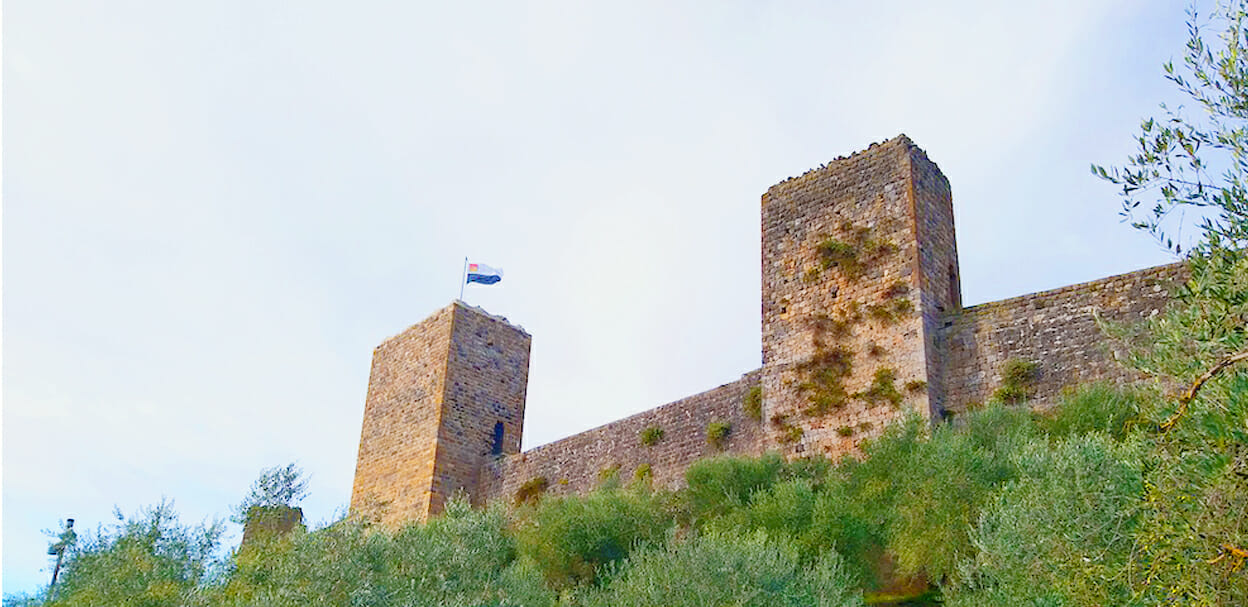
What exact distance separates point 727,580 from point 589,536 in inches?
204

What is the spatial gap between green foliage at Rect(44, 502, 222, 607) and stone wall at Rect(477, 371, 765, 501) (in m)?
7.52

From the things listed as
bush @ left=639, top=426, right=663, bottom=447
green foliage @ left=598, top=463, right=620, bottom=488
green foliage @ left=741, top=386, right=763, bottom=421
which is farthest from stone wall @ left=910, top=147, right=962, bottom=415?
green foliage @ left=598, top=463, right=620, bottom=488

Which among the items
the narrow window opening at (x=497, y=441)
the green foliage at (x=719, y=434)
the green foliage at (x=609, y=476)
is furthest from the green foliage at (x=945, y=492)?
the narrow window opening at (x=497, y=441)

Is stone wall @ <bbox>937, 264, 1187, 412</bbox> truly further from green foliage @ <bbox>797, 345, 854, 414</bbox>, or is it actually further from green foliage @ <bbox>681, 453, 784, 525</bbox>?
green foliage @ <bbox>681, 453, 784, 525</bbox>

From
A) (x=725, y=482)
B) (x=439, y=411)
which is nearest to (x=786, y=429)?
(x=725, y=482)

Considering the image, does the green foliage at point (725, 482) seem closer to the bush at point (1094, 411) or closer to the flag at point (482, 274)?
the bush at point (1094, 411)

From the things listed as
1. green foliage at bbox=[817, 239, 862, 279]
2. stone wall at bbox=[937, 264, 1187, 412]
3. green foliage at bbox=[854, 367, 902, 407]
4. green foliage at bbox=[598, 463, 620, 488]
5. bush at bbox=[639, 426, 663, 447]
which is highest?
green foliage at bbox=[817, 239, 862, 279]

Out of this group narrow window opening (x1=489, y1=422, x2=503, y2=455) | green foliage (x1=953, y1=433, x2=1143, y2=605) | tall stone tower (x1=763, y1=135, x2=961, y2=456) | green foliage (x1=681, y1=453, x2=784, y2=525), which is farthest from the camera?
narrow window opening (x1=489, y1=422, x2=503, y2=455)

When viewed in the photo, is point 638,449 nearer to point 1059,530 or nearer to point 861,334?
point 861,334

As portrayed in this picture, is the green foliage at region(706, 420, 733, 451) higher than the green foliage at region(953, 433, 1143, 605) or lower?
higher

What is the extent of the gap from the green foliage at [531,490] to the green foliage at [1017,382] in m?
10.3

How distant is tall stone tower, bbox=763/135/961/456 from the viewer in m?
15.8

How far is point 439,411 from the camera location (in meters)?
23.7

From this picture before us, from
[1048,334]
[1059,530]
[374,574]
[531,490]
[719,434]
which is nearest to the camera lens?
[1059,530]
